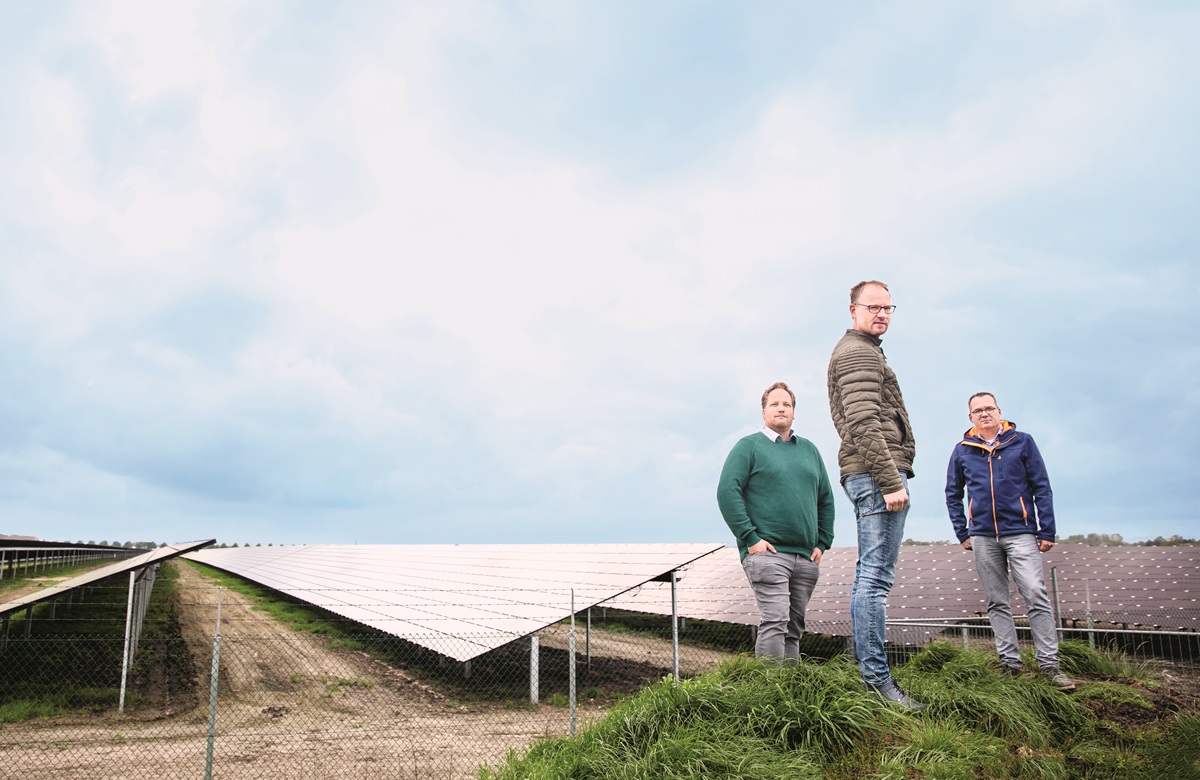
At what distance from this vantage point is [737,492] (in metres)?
4.71

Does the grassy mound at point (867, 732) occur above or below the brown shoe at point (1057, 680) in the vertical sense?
below

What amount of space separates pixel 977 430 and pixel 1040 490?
1.78ft

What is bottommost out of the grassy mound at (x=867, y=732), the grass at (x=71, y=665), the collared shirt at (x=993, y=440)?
the grass at (x=71, y=665)

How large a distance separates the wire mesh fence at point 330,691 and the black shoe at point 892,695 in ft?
7.45

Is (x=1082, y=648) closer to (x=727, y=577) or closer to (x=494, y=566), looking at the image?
(x=727, y=577)

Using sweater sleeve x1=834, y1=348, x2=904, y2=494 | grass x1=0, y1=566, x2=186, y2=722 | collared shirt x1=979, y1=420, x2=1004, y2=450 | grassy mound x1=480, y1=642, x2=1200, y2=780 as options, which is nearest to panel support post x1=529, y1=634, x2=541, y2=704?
grassy mound x1=480, y1=642, x2=1200, y2=780

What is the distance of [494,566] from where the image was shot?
51.1ft

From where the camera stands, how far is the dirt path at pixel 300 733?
6.91 metres

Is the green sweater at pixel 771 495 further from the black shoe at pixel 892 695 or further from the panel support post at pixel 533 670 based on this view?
the panel support post at pixel 533 670

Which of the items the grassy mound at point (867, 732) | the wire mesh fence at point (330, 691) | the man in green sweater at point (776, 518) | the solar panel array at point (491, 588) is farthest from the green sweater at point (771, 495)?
the solar panel array at point (491, 588)

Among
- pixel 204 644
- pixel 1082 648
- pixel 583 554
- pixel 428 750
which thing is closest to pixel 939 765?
pixel 1082 648

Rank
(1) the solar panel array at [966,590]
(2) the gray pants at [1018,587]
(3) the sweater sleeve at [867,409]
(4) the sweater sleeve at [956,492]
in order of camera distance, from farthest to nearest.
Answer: (1) the solar panel array at [966,590], (4) the sweater sleeve at [956,492], (2) the gray pants at [1018,587], (3) the sweater sleeve at [867,409]

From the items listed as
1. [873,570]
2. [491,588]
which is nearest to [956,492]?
[873,570]

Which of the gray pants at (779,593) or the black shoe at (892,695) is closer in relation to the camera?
the black shoe at (892,695)
